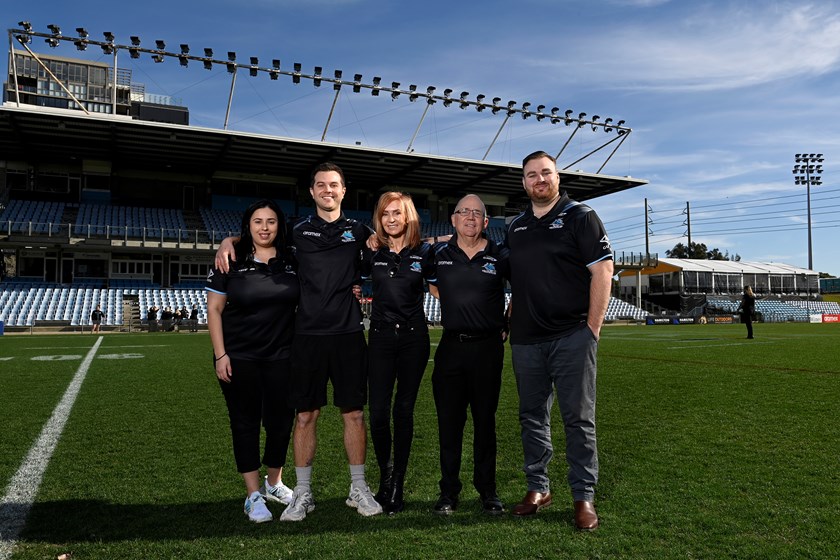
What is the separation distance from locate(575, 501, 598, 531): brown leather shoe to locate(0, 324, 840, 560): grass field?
7 cm

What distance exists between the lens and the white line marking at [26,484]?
3203 mm

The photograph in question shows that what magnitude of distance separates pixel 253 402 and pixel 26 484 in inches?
68.7

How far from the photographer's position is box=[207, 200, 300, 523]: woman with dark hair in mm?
3607

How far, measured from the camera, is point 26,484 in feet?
13.4

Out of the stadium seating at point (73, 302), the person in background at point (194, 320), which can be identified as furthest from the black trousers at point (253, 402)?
the stadium seating at point (73, 302)

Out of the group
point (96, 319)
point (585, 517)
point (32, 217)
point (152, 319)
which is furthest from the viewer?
point (32, 217)

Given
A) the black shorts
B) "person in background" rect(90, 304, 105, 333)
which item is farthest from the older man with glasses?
"person in background" rect(90, 304, 105, 333)

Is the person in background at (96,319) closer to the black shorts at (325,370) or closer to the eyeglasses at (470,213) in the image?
the black shorts at (325,370)

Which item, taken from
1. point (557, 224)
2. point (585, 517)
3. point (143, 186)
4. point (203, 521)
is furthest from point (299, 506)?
point (143, 186)

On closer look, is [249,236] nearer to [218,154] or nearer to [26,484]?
[26,484]

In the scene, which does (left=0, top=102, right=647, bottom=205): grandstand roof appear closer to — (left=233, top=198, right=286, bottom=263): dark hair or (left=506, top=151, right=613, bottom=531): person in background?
(left=233, top=198, right=286, bottom=263): dark hair

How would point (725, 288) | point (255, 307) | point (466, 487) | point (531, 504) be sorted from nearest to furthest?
point (531, 504) → point (255, 307) → point (466, 487) → point (725, 288)

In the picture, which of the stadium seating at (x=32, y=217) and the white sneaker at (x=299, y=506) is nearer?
the white sneaker at (x=299, y=506)

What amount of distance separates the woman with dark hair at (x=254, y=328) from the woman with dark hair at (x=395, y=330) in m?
0.50
